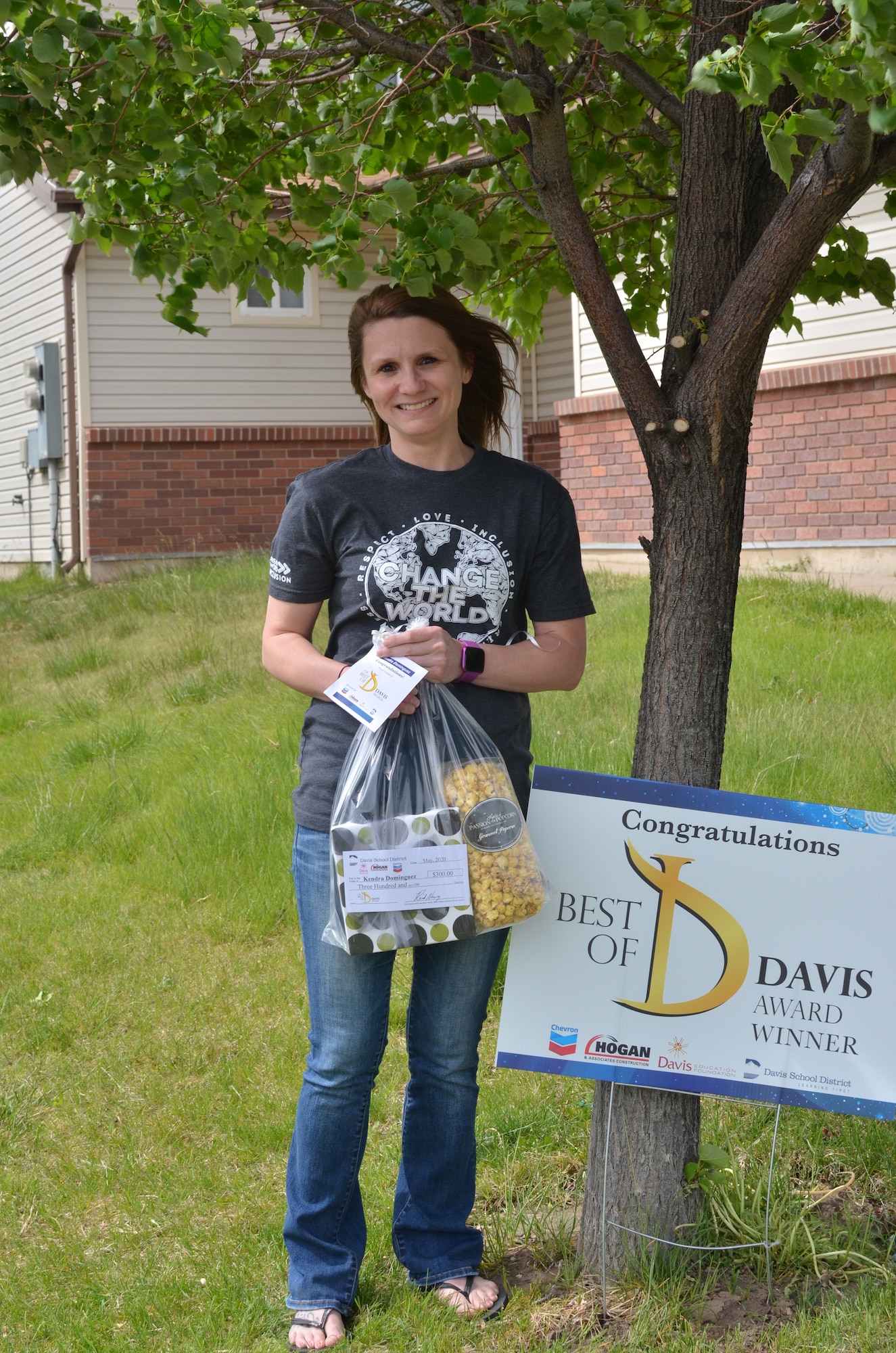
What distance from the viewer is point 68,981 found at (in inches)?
174

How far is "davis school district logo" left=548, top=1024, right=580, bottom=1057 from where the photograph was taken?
2547 mm

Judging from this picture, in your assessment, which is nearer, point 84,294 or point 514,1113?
point 514,1113

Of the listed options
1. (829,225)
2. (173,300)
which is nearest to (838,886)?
(829,225)

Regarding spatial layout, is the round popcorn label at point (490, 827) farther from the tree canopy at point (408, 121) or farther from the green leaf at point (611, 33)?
the green leaf at point (611, 33)

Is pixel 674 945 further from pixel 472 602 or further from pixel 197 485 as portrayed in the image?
pixel 197 485

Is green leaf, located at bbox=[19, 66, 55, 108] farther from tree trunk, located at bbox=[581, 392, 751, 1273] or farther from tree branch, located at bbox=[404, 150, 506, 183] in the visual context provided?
tree trunk, located at bbox=[581, 392, 751, 1273]

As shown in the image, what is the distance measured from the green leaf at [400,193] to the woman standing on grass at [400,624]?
0.64 ft

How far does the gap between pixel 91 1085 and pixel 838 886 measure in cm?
235

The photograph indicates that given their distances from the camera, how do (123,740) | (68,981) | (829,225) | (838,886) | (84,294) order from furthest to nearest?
(84,294) < (123,740) < (68,981) < (838,886) < (829,225)

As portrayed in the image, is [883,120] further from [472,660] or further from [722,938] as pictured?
[722,938]

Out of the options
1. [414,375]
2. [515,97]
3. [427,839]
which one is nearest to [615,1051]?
[427,839]

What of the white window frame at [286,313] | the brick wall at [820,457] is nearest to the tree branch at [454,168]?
the brick wall at [820,457]

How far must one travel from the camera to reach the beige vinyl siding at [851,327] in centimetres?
862

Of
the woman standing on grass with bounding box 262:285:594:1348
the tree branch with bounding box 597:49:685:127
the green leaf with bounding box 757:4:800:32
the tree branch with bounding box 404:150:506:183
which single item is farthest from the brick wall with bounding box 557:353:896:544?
the green leaf with bounding box 757:4:800:32
